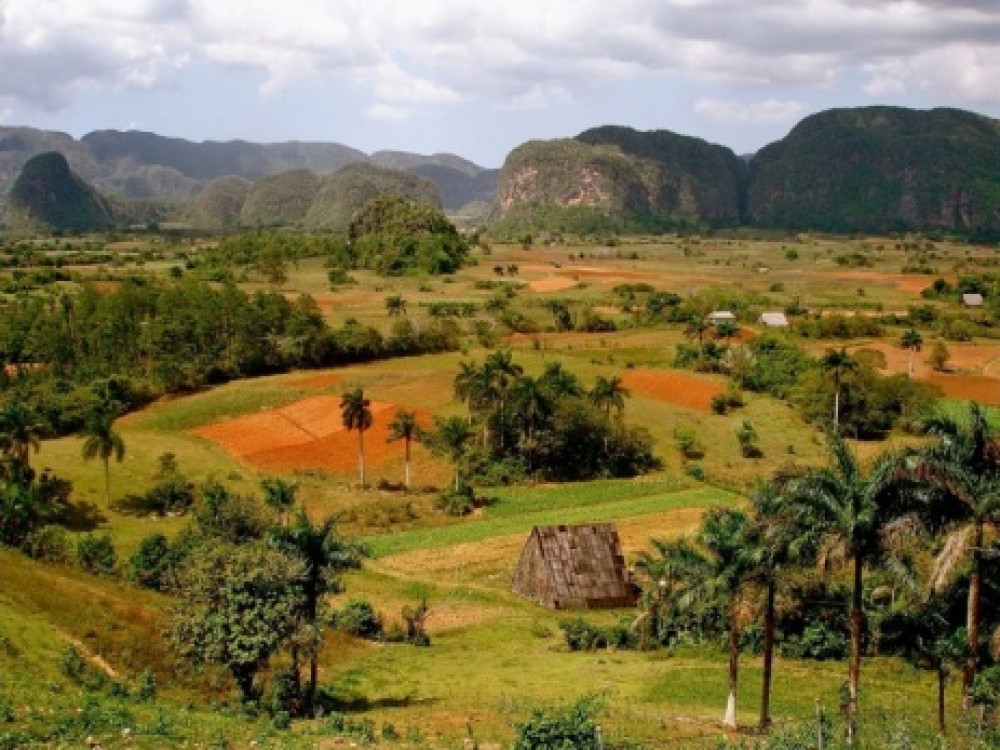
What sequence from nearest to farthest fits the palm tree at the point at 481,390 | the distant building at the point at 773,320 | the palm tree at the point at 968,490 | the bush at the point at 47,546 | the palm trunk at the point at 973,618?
1. the palm tree at the point at 968,490
2. the palm trunk at the point at 973,618
3. the bush at the point at 47,546
4. the palm tree at the point at 481,390
5. the distant building at the point at 773,320

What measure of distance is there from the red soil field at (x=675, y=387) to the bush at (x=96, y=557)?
50.6 meters

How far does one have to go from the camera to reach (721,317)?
389ft

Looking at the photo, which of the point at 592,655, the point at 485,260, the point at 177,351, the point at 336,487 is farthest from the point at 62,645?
the point at 485,260

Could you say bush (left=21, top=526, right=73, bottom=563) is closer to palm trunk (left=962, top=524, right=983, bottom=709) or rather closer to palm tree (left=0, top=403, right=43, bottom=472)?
palm tree (left=0, top=403, right=43, bottom=472)

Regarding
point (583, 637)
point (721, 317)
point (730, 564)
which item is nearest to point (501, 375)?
point (583, 637)

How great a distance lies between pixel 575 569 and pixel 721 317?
73734 mm

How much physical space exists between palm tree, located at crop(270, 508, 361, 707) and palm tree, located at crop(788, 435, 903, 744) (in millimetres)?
13071

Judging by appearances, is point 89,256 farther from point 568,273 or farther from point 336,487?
point 336,487

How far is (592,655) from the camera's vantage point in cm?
4075

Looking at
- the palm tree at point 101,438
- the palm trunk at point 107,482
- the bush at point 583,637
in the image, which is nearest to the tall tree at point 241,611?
the bush at point 583,637

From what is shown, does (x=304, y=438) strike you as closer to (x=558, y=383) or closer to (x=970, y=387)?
(x=558, y=383)

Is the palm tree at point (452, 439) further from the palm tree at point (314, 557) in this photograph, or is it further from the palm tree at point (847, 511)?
the palm tree at point (847, 511)

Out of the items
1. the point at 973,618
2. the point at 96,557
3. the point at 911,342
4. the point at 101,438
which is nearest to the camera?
the point at 973,618

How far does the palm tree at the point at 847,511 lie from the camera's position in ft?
87.6
